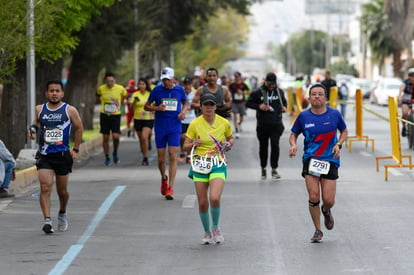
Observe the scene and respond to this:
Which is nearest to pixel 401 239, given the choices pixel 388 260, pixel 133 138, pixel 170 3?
pixel 388 260

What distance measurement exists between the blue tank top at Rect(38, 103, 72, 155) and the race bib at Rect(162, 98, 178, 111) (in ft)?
12.2

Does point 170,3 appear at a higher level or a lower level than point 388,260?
higher

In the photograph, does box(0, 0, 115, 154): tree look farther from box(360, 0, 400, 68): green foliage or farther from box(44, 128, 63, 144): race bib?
box(360, 0, 400, 68): green foliage

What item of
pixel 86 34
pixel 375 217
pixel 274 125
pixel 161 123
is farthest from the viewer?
pixel 86 34

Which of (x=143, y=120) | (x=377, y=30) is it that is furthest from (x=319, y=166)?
(x=377, y=30)

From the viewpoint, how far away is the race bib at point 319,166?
11289 millimetres

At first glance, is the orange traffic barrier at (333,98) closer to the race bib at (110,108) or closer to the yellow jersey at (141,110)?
the yellow jersey at (141,110)

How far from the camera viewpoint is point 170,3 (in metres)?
38.3

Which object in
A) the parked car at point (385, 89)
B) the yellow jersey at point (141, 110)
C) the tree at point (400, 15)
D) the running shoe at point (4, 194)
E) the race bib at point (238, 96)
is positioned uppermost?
the tree at point (400, 15)

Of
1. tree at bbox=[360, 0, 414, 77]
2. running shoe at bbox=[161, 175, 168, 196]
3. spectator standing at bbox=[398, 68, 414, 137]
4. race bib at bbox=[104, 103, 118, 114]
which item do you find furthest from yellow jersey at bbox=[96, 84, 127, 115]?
tree at bbox=[360, 0, 414, 77]

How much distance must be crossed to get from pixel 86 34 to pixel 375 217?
14.9 m

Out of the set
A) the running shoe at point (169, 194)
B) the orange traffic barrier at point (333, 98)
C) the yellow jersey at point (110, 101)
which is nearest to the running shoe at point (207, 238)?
the running shoe at point (169, 194)

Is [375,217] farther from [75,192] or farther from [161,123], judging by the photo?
[75,192]

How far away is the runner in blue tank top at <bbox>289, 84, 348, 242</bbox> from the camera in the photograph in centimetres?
1130
